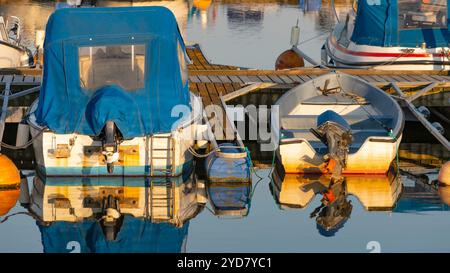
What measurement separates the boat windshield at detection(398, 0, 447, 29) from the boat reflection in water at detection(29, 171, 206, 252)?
11896mm

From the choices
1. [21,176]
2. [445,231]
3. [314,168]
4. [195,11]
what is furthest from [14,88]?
[195,11]

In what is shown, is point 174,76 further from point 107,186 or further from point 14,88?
A: point 14,88

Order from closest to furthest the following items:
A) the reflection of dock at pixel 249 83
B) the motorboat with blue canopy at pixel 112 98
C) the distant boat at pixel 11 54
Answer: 1. the motorboat with blue canopy at pixel 112 98
2. the reflection of dock at pixel 249 83
3. the distant boat at pixel 11 54

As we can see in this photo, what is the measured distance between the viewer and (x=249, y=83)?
25.0 meters

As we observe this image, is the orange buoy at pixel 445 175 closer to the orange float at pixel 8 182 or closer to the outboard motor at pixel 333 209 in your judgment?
the outboard motor at pixel 333 209

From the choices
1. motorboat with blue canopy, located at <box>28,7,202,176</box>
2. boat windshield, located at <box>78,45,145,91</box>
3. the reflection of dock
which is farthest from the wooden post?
boat windshield, located at <box>78,45,145,91</box>

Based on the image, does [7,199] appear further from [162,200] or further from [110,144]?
[162,200]

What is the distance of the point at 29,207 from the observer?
18641mm

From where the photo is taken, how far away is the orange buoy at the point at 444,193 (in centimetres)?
1914

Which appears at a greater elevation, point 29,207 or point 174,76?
point 174,76

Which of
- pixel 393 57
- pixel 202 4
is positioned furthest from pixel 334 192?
pixel 202 4

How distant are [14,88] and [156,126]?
19.6 ft

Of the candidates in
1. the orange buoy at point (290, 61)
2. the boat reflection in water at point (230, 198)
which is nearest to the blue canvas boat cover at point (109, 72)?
the boat reflection in water at point (230, 198)

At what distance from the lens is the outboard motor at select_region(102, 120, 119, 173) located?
18844 millimetres
